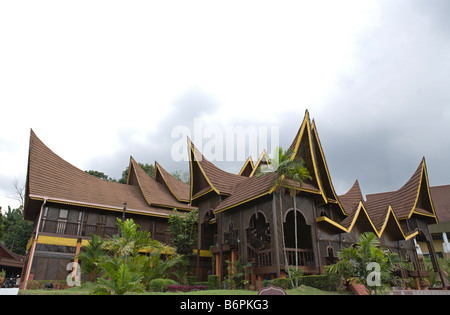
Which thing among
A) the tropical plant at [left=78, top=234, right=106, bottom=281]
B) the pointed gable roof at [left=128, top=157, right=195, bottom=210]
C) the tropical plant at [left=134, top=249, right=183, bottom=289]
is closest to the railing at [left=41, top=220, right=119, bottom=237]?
the tropical plant at [left=78, top=234, right=106, bottom=281]

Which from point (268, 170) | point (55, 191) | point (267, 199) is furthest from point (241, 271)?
point (55, 191)

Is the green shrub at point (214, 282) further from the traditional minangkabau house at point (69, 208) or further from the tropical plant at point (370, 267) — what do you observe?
the traditional minangkabau house at point (69, 208)

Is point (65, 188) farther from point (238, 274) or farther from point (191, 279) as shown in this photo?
point (238, 274)

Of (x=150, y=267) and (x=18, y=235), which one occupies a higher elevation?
(x=18, y=235)

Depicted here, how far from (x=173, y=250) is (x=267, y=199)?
269 inches

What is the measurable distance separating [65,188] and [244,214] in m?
11.6

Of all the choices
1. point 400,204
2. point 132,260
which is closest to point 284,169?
point 132,260

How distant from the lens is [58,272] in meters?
17.0

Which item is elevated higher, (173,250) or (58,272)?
(173,250)

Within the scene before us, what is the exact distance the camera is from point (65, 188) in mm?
19469

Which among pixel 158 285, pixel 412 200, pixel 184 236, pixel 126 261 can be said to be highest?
pixel 412 200

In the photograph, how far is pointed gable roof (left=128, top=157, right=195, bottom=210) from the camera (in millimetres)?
22844
